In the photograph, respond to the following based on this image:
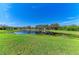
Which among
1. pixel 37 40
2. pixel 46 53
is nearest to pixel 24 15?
pixel 37 40

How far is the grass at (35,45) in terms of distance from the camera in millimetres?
2324

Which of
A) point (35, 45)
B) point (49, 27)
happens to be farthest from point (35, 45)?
point (49, 27)

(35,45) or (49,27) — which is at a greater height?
(49,27)

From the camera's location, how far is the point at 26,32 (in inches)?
93.0

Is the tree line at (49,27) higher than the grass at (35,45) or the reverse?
higher

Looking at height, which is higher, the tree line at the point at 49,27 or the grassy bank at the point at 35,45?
the tree line at the point at 49,27

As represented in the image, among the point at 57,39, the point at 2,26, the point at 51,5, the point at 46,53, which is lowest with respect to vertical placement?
the point at 46,53

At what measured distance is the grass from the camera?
232 cm

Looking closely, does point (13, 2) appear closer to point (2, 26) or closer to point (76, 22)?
point (2, 26)

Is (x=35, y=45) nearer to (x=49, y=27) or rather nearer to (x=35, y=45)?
(x=35, y=45)

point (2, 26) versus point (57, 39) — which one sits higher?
point (2, 26)

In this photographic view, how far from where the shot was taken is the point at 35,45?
2340 millimetres

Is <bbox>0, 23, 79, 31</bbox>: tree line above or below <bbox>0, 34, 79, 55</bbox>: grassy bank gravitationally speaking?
above

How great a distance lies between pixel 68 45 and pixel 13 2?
0.75 m
